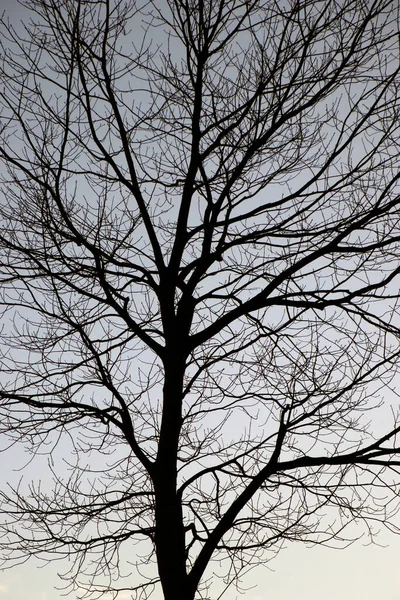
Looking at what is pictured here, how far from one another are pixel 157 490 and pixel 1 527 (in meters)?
1.27

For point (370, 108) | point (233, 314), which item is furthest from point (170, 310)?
point (370, 108)

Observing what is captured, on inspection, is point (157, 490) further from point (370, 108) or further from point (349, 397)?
point (370, 108)

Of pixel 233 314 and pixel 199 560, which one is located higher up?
pixel 233 314

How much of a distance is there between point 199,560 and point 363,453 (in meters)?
1.16

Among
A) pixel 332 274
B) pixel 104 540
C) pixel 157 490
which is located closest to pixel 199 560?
pixel 157 490

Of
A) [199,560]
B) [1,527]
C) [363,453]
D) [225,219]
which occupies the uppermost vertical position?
[225,219]

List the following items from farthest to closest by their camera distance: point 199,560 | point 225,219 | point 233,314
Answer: point 225,219, point 233,314, point 199,560

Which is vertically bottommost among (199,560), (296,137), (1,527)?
(199,560)

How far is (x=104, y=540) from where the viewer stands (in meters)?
4.63

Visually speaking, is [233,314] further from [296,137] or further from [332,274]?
[296,137]

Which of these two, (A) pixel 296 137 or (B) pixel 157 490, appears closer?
(B) pixel 157 490

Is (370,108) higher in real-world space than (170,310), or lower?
higher

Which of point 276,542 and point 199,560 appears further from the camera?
point 276,542

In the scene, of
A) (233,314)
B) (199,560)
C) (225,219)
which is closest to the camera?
(199,560)
